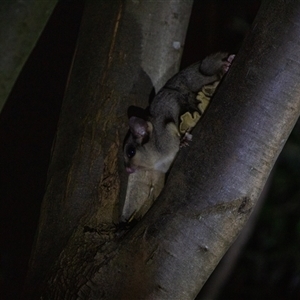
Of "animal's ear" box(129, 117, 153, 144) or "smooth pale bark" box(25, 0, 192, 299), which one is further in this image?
"animal's ear" box(129, 117, 153, 144)

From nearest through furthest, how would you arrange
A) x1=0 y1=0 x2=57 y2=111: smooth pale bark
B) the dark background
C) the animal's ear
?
the animal's ear, x1=0 y1=0 x2=57 y2=111: smooth pale bark, the dark background

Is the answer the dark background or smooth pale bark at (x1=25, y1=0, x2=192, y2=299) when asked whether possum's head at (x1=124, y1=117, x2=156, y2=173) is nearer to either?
smooth pale bark at (x1=25, y1=0, x2=192, y2=299)

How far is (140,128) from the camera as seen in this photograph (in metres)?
2.12

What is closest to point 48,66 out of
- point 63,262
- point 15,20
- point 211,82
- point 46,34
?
point 46,34

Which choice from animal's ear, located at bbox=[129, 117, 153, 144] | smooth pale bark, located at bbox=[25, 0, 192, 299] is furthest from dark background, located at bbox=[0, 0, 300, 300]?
animal's ear, located at bbox=[129, 117, 153, 144]

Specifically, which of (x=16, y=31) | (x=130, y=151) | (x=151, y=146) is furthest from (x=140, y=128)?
(x=16, y=31)

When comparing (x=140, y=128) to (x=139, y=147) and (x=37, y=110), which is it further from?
(x=37, y=110)

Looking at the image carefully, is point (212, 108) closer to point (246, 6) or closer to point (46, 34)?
point (46, 34)

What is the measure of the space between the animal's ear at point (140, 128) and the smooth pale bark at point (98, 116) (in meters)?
0.03

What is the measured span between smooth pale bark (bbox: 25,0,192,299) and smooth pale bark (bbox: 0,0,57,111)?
0.34 metres

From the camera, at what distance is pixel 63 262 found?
1.76 meters

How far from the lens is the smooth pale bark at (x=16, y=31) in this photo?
8.11 feet

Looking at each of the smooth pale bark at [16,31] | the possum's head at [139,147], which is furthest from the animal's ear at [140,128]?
the smooth pale bark at [16,31]

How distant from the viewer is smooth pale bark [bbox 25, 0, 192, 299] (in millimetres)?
1842
